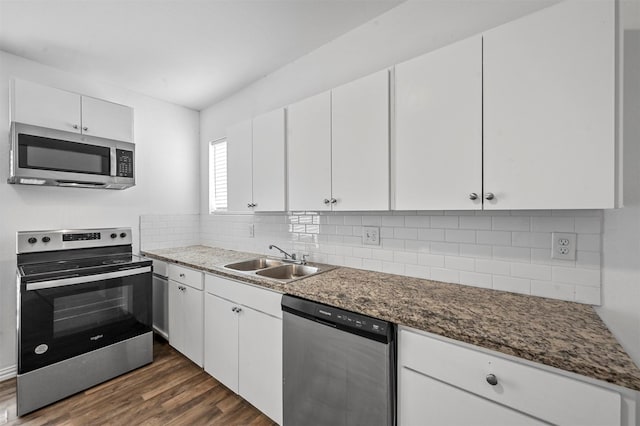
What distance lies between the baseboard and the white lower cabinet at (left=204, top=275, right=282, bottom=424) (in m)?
1.61

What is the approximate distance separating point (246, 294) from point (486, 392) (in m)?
1.33

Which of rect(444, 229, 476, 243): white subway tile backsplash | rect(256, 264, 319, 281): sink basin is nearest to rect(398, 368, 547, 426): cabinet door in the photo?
rect(444, 229, 476, 243): white subway tile backsplash

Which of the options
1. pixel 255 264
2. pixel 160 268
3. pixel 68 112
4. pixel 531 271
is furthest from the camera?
pixel 160 268

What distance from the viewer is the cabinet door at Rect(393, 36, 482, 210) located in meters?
1.21

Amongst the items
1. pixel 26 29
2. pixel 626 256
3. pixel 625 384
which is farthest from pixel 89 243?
pixel 626 256

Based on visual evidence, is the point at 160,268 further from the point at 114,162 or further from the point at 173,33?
the point at 173,33

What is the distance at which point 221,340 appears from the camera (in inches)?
76.9

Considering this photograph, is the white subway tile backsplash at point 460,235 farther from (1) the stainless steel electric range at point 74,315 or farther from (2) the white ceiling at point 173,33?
(1) the stainless steel electric range at point 74,315

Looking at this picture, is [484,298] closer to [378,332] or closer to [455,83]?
[378,332]

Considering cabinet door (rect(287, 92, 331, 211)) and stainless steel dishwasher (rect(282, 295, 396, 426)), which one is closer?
stainless steel dishwasher (rect(282, 295, 396, 426))

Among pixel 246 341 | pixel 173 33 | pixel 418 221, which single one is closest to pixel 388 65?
pixel 418 221

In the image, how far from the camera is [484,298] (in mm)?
1297

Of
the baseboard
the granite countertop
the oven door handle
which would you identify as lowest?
the baseboard

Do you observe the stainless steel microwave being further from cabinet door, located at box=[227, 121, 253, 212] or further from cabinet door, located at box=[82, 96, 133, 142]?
cabinet door, located at box=[227, 121, 253, 212]
